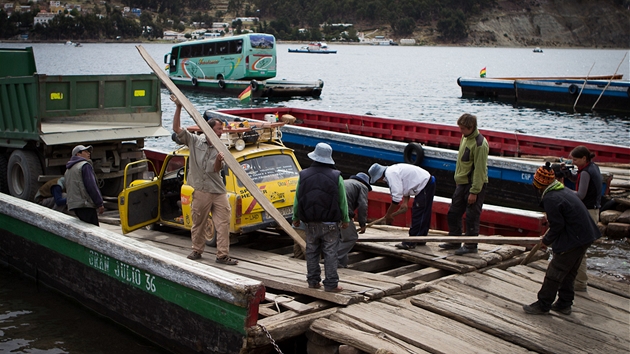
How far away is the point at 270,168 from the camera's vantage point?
964cm

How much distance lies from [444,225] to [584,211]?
215 inches

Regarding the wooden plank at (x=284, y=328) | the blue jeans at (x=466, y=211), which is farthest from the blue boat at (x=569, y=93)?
the wooden plank at (x=284, y=328)

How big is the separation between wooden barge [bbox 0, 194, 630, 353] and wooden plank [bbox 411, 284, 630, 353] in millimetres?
12

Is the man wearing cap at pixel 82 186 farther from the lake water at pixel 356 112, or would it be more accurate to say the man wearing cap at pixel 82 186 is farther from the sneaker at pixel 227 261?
the sneaker at pixel 227 261

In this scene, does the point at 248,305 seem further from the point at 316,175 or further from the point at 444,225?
the point at 444,225

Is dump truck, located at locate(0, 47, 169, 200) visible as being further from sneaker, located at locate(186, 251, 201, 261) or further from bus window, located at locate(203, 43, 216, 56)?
bus window, located at locate(203, 43, 216, 56)

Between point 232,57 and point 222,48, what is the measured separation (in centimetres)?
123

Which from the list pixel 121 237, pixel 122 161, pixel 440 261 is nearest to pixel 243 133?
pixel 121 237

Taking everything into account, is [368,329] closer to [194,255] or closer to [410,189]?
[410,189]

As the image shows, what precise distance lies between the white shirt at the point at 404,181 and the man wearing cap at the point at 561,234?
201 cm

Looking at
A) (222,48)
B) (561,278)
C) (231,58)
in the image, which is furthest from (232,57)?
(561,278)

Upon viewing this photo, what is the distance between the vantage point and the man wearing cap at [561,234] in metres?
7.16

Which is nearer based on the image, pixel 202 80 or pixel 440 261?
pixel 440 261

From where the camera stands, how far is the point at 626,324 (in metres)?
7.41
